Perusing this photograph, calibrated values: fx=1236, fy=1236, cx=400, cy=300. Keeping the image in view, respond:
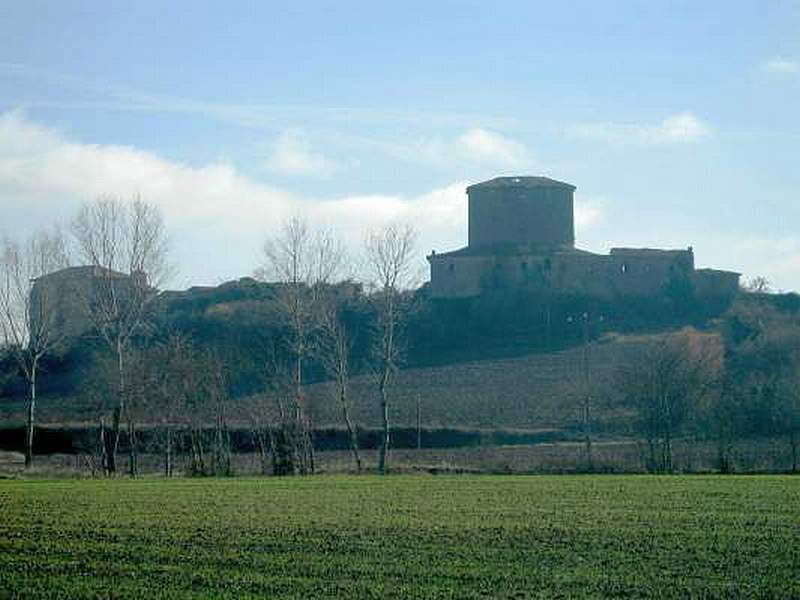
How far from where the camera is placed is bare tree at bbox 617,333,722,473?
155ft

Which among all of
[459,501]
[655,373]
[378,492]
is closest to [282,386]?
[655,373]

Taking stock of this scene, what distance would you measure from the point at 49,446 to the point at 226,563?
4088 centimetres

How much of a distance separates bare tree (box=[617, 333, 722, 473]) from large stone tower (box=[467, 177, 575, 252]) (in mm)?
28525

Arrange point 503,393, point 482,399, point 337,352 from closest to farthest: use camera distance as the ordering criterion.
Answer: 1. point 337,352
2. point 482,399
3. point 503,393

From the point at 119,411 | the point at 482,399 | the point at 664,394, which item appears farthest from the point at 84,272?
the point at 664,394

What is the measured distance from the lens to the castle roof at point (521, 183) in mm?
85688

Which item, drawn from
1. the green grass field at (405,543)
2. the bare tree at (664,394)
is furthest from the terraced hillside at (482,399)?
the green grass field at (405,543)

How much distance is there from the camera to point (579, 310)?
80.1m

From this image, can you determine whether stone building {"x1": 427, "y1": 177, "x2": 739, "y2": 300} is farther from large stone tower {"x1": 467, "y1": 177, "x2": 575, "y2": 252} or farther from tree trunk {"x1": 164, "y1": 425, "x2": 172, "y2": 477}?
tree trunk {"x1": 164, "y1": 425, "x2": 172, "y2": 477}

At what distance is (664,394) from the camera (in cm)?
4906

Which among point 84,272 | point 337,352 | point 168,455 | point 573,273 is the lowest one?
point 168,455

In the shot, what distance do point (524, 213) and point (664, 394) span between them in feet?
125

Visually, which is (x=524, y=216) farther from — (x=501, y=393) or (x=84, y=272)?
(x=84, y=272)

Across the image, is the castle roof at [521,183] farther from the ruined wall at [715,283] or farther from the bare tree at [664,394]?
the bare tree at [664,394]
